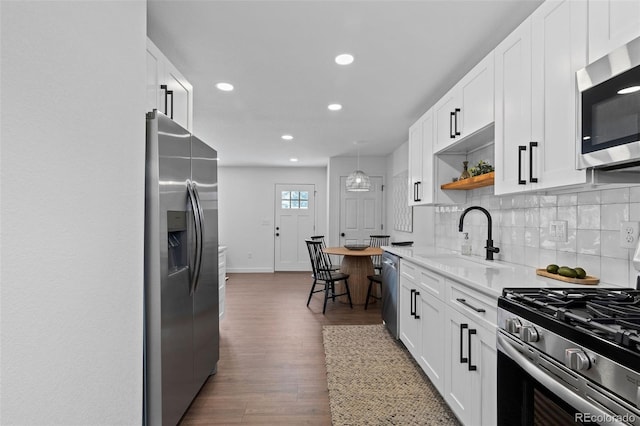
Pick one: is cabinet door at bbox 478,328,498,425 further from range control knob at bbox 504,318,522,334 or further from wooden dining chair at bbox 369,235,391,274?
wooden dining chair at bbox 369,235,391,274

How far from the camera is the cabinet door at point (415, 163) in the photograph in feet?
11.9

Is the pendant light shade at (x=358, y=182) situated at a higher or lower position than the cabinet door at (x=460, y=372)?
higher

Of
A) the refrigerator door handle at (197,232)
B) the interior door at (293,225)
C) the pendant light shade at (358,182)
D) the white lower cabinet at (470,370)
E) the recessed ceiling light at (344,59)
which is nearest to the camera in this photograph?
the white lower cabinet at (470,370)

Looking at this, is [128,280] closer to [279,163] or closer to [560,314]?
[560,314]

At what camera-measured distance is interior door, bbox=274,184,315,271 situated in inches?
319

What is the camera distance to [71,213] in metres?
1.10

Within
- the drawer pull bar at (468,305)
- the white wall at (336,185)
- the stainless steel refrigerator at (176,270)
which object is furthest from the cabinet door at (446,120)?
the white wall at (336,185)

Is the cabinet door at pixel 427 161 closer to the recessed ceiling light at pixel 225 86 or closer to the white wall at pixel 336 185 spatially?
the recessed ceiling light at pixel 225 86

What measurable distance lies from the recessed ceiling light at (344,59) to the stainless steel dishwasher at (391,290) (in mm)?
1750

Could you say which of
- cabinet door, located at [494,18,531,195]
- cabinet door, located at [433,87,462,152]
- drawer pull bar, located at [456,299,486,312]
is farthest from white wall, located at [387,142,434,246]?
drawer pull bar, located at [456,299,486,312]

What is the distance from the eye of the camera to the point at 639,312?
42.1 inches

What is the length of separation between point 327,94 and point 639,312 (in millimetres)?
2900

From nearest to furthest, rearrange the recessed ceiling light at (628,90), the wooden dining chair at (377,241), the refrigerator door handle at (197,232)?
the recessed ceiling light at (628,90) → the refrigerator door handle at (197,232) → the wooden dining chair at (377,241)

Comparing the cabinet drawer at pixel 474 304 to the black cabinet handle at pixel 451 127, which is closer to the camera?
the cabinet drawer at pixel 474 304
